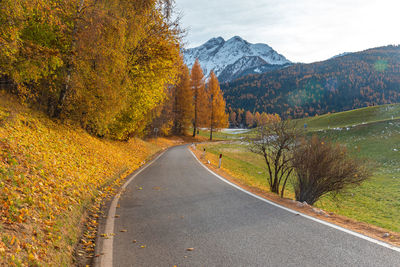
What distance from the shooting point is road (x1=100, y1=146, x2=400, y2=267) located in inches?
137

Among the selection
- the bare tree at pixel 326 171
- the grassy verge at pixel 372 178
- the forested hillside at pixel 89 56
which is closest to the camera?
the forested hillside at pixel 89 56

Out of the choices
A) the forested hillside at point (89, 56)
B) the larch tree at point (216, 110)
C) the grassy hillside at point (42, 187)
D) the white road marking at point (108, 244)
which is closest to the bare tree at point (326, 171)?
the white road marking at point (108, 244)

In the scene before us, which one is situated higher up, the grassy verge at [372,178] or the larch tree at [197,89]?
the larch tree at [197,89]

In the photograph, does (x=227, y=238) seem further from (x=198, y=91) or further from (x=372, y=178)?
(x=198, y=91)

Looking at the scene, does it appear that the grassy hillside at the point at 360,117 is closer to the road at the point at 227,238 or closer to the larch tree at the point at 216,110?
the larch tree at the point at 216,110

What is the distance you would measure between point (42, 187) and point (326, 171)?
8921mm

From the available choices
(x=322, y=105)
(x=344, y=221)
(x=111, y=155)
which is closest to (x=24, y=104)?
(x=111, y=155)

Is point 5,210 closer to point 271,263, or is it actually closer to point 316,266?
point 271,263

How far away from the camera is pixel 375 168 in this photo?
9445 millimetres

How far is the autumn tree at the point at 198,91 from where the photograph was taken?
4450cm

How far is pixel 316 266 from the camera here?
10.7 ft

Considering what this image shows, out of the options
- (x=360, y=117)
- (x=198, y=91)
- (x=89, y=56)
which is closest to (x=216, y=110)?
(x=198, y=91)

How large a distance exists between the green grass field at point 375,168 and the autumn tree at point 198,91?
48.6ft

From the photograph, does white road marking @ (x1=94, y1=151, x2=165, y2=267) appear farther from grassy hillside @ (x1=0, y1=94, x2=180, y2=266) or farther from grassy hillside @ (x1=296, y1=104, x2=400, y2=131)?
grassy hillside @ (x1=296, y1=104, x2=400, y2=131)
